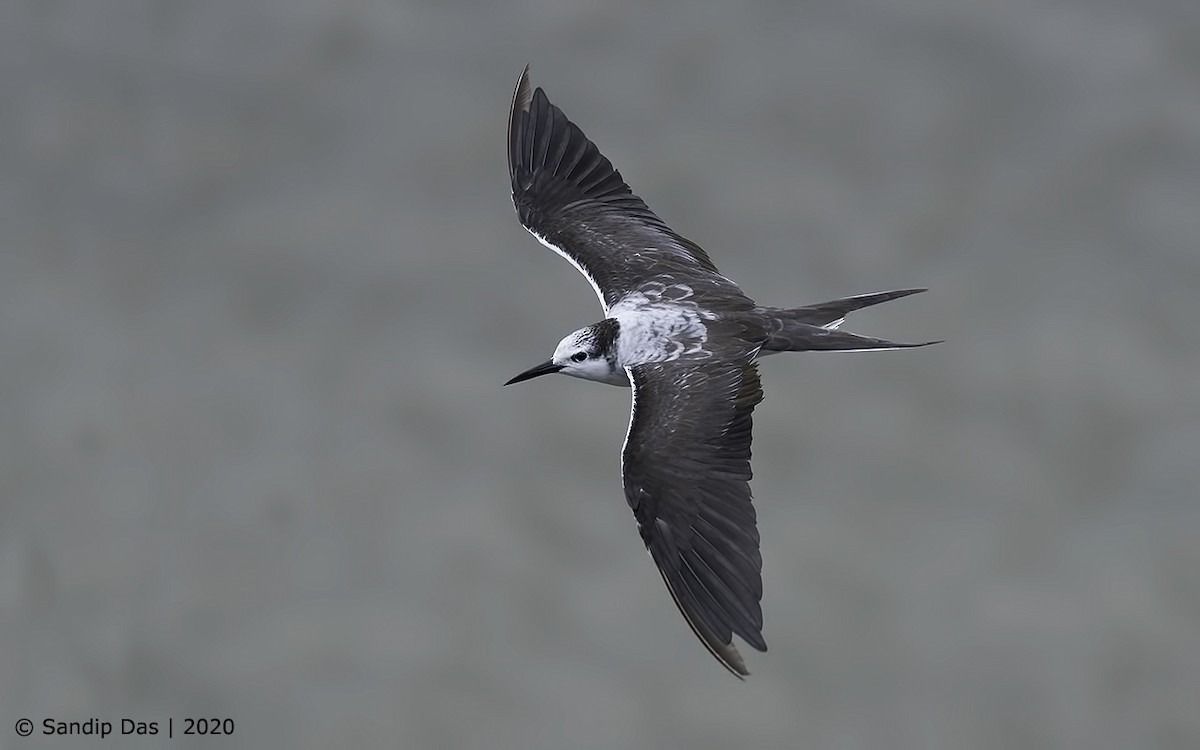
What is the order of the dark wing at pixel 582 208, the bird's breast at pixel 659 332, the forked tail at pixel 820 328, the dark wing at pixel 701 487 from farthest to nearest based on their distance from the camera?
the dark wing at pixel 582 208
the bird's breast at pixel 659 332
the forked tail at pixel 820 328
the dark wing at pixel 701 487

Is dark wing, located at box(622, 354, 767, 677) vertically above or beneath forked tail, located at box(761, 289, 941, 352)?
beneath

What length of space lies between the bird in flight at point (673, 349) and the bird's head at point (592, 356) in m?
0.01

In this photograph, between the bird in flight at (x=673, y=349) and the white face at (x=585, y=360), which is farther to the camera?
the white face at (x=585, y=360)

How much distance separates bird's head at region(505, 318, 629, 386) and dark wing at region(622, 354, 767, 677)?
0.45m

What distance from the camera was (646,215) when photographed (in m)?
13.6

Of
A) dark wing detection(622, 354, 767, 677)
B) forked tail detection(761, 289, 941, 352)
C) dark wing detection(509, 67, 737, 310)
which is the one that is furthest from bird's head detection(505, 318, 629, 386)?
forked tail detection(761, 289, 941, 352)

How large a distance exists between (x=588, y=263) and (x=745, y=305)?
5.07ft

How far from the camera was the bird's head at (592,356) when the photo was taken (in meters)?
12.0

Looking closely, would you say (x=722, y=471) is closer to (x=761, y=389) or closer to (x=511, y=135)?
(x=761, y=389)

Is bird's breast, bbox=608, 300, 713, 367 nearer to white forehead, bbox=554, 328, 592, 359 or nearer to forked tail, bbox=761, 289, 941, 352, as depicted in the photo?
white forehead, bbox=554, 328, 592, 359

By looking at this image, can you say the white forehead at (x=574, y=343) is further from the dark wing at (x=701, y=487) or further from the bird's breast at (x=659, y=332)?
the dark wing at (x=701, y=487)

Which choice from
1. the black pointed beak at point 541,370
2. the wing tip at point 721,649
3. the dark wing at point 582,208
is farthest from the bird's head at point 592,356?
the wing tip at point 721,649

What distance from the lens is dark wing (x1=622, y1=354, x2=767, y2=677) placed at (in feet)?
33.8

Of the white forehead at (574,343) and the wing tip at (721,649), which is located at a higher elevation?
the white forehead at (574,343)
